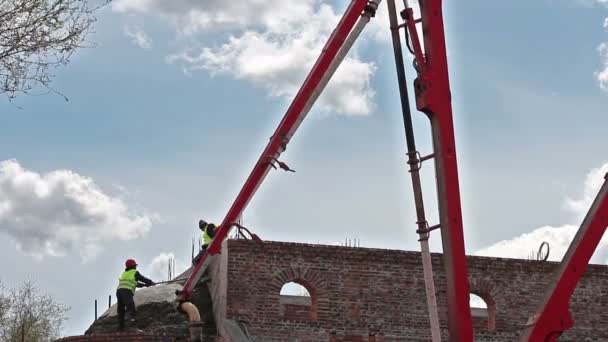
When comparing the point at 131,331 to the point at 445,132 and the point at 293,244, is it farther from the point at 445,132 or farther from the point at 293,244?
the point at 445,132

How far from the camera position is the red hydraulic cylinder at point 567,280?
8.96 metres

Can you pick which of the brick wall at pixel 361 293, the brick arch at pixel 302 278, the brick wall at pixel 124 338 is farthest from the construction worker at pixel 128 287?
the brick arch at pixel 302 278

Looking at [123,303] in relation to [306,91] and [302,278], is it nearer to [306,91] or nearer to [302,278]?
[302,278]

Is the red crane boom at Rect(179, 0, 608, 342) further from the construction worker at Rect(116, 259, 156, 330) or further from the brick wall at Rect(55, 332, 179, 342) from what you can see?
the construction worker at Rect(116, 259, 156, 330)

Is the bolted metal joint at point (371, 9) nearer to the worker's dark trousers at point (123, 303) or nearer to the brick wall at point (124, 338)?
the brick wall at point (124, 338)

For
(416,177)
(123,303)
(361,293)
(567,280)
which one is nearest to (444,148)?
(416,177)

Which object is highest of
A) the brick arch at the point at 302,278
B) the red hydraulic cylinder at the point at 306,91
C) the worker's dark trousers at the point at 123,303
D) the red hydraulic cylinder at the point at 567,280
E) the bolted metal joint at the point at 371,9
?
the bolted metal joint at the point at 371,9

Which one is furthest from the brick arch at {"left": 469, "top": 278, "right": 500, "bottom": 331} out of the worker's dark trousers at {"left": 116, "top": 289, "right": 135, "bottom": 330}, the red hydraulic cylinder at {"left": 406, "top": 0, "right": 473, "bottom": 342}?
the red hydraulic cylinder at {"left": 406, "top": 0, "right": 473, "bottom": 342}

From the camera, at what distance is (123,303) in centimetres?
Result: 1551

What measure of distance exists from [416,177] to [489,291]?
8.57 m

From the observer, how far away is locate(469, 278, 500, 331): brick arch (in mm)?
17156

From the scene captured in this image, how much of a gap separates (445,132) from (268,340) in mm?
7611

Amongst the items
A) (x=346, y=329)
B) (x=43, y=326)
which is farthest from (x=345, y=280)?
(x=43, y=326)

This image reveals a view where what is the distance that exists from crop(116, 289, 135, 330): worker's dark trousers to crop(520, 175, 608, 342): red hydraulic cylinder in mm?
8238
